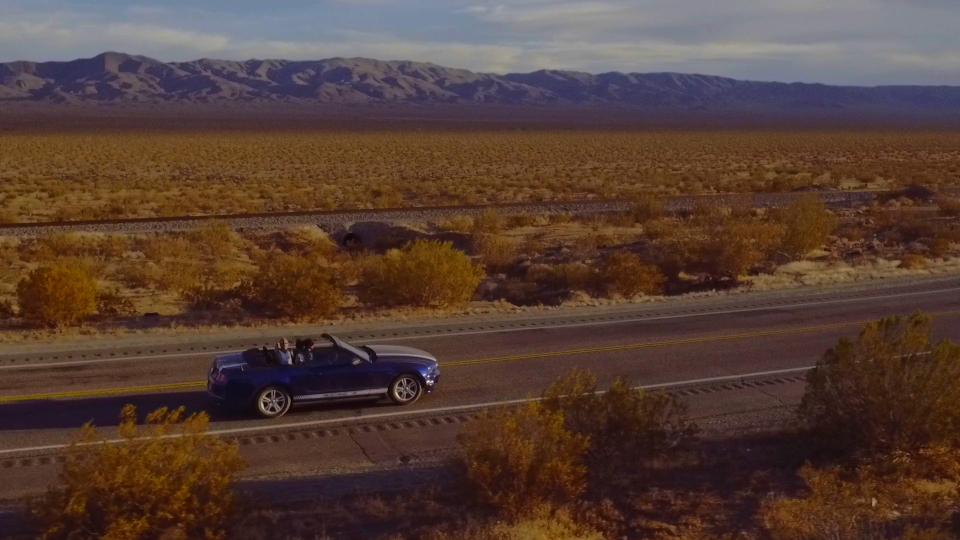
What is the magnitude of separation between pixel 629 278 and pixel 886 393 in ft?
45.9

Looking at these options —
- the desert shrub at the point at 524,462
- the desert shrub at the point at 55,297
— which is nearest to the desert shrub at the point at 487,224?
the desert shrub at the point at 55,297

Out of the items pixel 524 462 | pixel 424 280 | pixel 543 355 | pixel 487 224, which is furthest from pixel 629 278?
pixel 524 462

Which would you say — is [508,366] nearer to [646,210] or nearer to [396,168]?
[646,210]

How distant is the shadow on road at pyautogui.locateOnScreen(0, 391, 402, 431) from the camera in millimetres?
12898

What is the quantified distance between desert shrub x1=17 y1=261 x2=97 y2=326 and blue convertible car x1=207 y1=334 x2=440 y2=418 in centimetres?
718

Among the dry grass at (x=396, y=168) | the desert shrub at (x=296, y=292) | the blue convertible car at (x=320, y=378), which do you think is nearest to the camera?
the blue convertible car at (x=320, y=378)

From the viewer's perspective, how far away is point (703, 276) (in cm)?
2719

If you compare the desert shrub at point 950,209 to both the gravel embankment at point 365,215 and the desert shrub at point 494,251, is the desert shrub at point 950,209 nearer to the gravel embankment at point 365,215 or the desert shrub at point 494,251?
the gravel embankment at point 365,215

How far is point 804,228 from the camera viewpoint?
30.0 m

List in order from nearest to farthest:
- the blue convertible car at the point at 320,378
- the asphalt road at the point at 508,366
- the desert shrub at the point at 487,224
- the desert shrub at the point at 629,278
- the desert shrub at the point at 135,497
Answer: the desert shrub at the point at 135,497 → the blue convertible car at the point at 320,378 → the asphalt road at the point at 508,366 → the desert shrub at the point at 629,278 → the desert shrub at the point at 487,224

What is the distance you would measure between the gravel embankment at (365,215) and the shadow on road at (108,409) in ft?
62.5

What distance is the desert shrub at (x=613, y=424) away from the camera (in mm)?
10148

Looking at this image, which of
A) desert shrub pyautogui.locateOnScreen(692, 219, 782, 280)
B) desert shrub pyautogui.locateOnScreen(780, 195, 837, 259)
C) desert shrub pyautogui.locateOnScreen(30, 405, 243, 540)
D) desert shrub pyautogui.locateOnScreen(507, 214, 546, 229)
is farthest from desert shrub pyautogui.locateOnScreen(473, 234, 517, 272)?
desert shrub pyautogui.locateOnScreen(30, 405, 243, 540)

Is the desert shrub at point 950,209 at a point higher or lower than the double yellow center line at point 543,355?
higher
